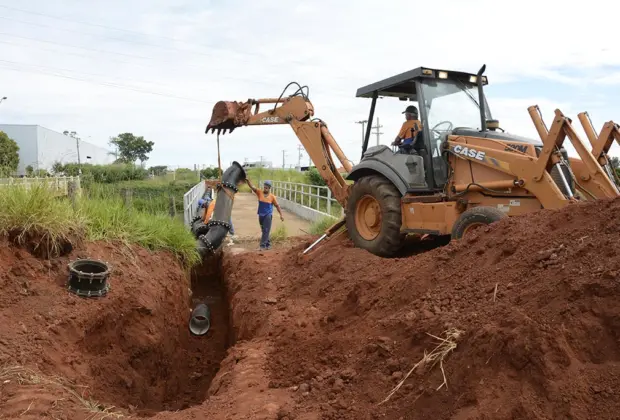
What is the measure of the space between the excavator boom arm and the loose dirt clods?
176 cm

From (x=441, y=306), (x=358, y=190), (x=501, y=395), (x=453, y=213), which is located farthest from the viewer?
(x=358, y=190)

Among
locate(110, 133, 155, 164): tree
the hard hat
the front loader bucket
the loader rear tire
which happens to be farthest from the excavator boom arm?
locate(110, 133, 155, 164): tree

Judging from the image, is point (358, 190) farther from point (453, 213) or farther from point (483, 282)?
point (483, 282)

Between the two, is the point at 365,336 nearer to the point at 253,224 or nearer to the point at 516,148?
the point at 516,148

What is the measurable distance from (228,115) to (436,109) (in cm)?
417

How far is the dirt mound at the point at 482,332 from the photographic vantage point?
259cm

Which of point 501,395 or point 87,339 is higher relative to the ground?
point 501,395

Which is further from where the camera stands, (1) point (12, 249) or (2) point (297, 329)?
(1) point (12, 249)

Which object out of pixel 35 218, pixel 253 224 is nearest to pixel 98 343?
pixel 35 218

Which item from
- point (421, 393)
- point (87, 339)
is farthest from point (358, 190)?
point (421, 393)

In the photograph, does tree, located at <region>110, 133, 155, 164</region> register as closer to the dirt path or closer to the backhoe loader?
the dirt path

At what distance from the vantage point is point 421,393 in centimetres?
301

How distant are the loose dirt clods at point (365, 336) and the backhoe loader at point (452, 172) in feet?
2.69

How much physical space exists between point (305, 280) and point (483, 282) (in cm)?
364
